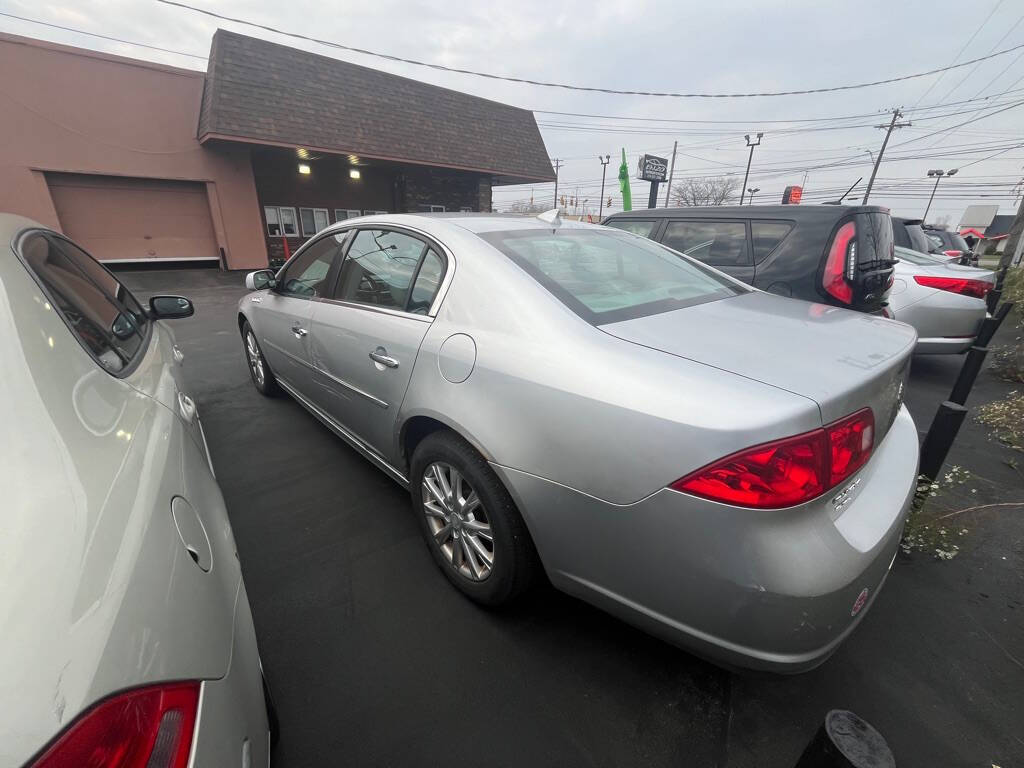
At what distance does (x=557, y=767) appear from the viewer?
1405 millimetres

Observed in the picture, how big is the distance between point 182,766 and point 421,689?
1.08 m

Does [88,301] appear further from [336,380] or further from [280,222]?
[280,222]

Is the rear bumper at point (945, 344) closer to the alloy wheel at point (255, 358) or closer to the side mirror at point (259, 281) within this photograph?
the side mirror at point (259, 281)

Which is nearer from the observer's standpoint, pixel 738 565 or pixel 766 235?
pixel 738 565

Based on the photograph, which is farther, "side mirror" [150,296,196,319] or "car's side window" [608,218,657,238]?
"car's side window" [608,218,657,238]

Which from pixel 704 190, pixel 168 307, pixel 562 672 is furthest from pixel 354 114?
pixel 704 190

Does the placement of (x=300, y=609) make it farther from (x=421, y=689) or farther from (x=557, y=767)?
(x=557, y=767)

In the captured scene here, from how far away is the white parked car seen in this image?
15.1 feet

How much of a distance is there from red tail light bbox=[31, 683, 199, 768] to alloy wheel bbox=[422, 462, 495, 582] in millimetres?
1095

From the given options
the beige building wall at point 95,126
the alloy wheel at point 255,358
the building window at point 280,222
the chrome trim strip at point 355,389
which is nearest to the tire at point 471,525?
the chrome trim strip at point 355,389

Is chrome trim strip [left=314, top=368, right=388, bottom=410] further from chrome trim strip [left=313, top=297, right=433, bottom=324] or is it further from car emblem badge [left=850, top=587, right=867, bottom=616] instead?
car emblem badge [left=850, top=587, right=867, bottom=616]

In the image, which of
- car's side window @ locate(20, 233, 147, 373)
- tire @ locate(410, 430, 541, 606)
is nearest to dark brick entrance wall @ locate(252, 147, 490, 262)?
car's side window @ locate(20, 233, 147, 373)

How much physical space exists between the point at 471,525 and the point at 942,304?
217 inches

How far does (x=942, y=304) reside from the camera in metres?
4.63
